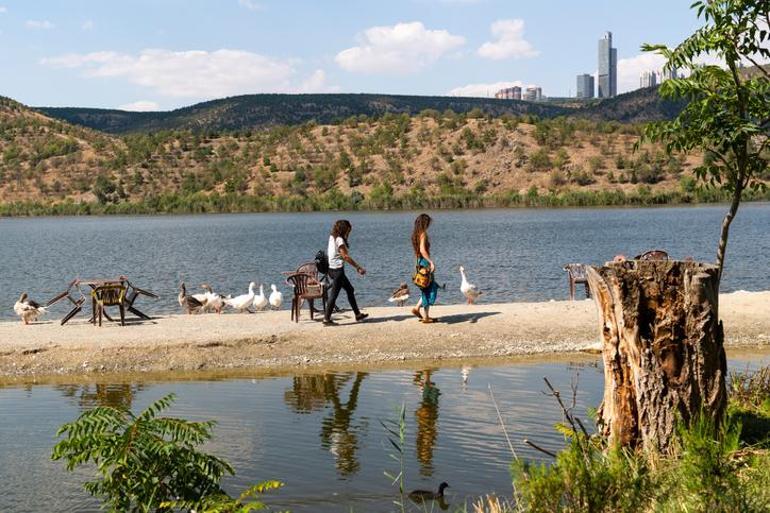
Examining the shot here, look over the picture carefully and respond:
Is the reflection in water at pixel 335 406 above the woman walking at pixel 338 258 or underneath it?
underneath

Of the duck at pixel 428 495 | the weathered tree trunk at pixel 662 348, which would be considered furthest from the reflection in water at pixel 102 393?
the weathered tree trunk at pixel 662 348

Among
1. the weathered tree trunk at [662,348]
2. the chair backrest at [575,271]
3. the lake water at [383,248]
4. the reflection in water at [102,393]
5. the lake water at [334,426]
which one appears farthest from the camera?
the lake water at [383,248]

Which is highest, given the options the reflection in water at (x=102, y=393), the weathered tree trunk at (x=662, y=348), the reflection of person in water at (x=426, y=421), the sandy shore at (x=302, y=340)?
the weathered tree trunk at (x=662, y=348)

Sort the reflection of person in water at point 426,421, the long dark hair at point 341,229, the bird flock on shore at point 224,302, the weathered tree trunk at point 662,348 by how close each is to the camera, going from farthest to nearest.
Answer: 1. the bird flock on shore at point 224,302
2. the long dark hair at point 341,229
3. the reflection of person in water at point 426,421
4. the weathered tree trunk at point 662,348

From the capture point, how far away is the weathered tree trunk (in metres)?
7.60

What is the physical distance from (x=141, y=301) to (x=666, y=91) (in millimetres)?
21878

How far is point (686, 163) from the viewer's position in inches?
3516

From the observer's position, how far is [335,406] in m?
13.2

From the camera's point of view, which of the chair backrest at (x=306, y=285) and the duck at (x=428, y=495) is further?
the chair backrest at (x=306, y=285)

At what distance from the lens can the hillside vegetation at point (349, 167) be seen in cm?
8988

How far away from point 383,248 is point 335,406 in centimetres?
3483

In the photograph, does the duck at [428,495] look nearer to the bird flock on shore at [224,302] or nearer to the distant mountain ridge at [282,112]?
the bird flock on shore at [224,302]

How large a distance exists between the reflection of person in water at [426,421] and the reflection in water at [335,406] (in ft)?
2.29

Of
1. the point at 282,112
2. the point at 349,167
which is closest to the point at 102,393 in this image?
the point at 349,167
